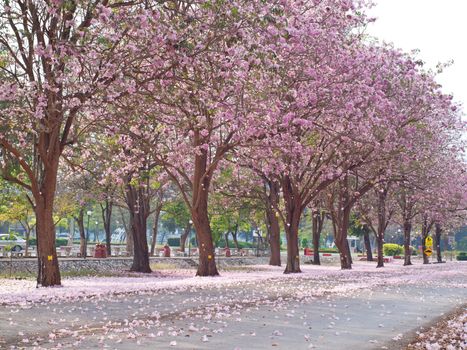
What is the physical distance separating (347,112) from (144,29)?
43.5ft

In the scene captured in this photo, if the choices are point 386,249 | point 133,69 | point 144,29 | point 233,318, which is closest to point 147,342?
point 233,318

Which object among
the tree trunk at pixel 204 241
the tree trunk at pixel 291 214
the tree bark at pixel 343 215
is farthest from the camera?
the tree bark at pixel 343 215

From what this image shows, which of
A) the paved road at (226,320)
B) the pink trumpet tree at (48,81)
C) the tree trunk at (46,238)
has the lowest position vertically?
the paved road at (226,320)

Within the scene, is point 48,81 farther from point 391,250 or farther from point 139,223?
point 391,250

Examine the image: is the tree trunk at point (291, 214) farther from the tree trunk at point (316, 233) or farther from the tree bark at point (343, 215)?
the tree trunk at point (316, 233)

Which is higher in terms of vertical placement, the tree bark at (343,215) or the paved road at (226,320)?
the tree bark at (343,215)

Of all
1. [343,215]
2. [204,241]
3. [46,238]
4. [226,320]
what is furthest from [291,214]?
[226,320]

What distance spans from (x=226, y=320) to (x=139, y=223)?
80.9ft

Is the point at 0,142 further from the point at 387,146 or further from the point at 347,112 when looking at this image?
the point at 387,146

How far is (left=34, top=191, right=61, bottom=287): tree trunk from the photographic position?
2356 cm

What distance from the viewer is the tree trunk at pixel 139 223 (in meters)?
38.1

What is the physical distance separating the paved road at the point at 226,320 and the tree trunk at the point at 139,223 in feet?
52.8

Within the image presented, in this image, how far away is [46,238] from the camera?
23641mm

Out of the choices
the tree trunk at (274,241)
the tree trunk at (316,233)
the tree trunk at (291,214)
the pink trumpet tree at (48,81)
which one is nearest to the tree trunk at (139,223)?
the tree trunk at (291,214)
